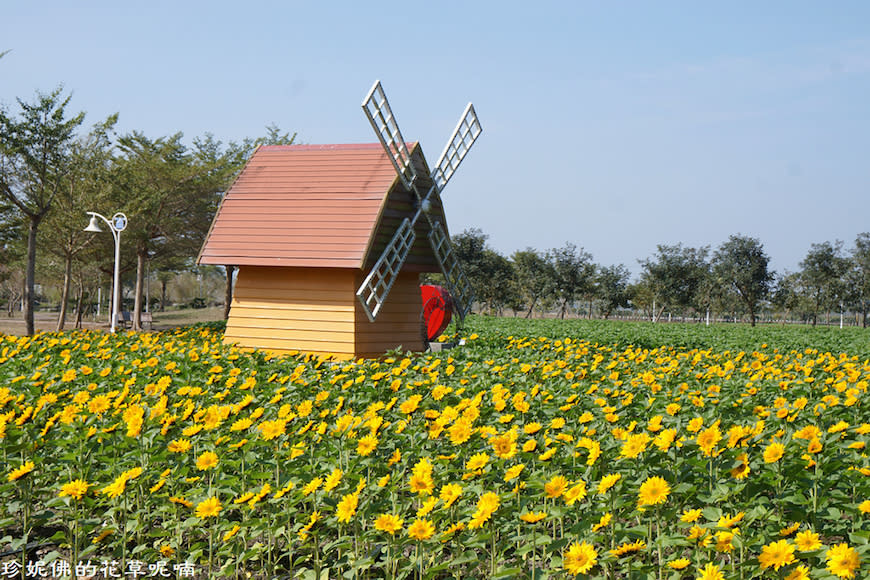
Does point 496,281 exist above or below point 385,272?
above

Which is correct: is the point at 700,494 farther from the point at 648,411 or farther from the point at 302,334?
the point at 302,334

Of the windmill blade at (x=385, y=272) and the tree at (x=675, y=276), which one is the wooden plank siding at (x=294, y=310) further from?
the tree at (x=675, y=276)

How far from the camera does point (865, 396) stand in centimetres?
669

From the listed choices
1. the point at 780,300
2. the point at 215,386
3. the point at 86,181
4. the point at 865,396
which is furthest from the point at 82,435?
the point at 780,300

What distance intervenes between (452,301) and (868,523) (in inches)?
613

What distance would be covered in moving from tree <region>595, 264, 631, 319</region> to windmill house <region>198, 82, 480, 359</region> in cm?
4806

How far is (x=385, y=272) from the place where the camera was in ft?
48.5

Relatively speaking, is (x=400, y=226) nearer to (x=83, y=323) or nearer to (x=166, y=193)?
(x=166, y=193)

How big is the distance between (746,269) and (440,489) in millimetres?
56124

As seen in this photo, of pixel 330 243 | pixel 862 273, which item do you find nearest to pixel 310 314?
pixel 330 243

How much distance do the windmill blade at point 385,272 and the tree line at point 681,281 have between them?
4112 centimetres

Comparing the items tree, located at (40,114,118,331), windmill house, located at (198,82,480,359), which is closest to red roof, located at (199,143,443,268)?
windmill house, located at (198,82,480,359)

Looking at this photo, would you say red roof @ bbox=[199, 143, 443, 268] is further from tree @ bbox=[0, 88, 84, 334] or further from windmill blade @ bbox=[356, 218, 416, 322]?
tree @ bbox=[0, 88, 84, 334]

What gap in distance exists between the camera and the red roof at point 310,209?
47.6 ft
